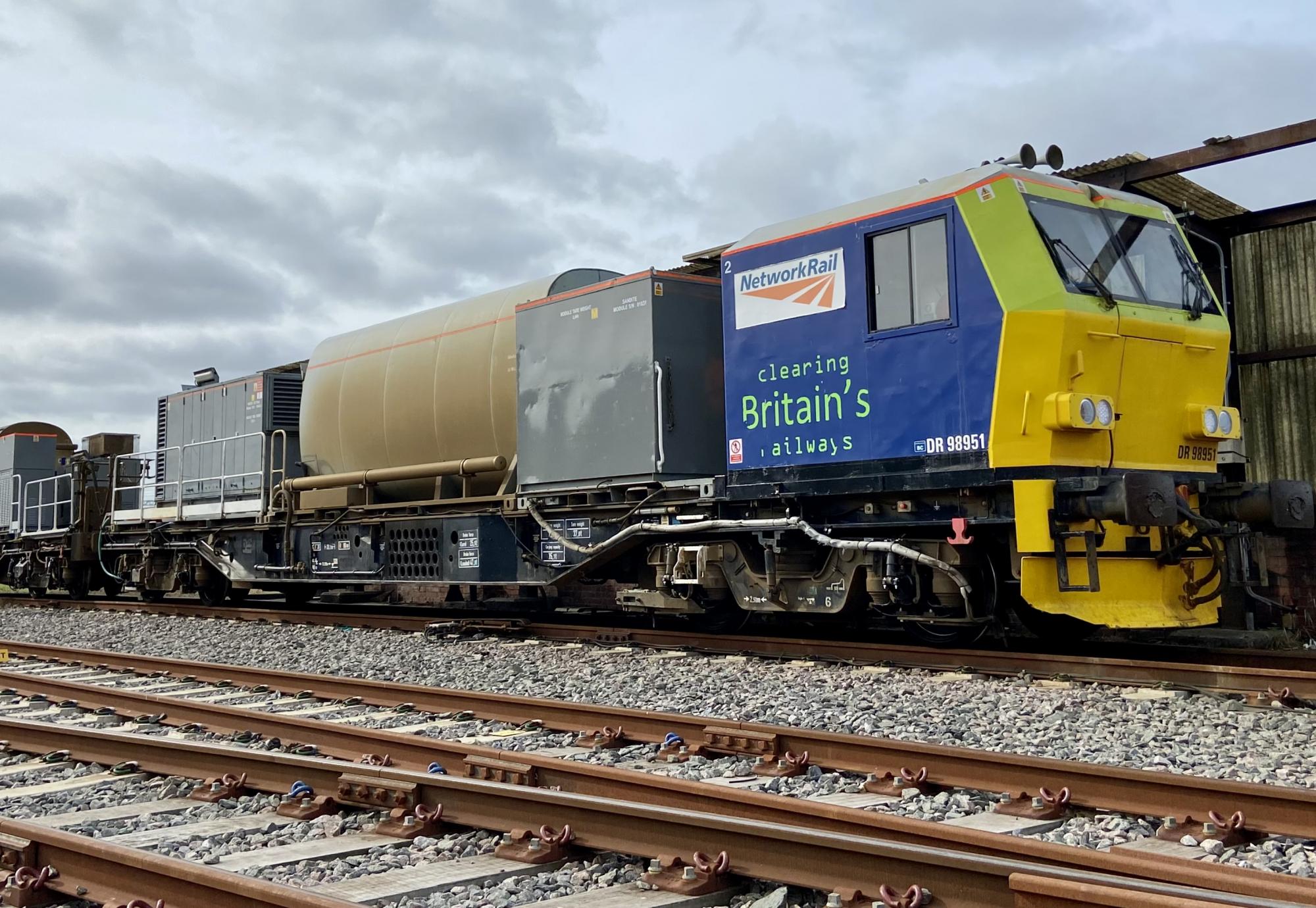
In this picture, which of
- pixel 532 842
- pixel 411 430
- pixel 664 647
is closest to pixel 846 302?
pixel 664 647

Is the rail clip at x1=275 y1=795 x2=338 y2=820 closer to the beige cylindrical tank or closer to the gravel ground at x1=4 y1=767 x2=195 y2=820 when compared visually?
the gravel ground at x1=4 y1=767 x2=195 y2=820

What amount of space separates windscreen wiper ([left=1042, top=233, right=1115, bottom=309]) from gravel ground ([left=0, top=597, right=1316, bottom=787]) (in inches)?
100

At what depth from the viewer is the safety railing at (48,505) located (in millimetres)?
20047

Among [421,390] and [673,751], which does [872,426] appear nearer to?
[673,751]

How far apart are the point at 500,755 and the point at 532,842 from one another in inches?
42.1

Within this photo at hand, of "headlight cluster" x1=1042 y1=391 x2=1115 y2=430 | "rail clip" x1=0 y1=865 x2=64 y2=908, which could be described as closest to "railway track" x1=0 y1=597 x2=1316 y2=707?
"headlight cluster" x1=1042 y1=391 x2=1115 y2=430

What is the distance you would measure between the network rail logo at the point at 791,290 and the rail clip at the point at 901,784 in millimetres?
4353

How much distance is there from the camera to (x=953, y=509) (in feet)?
25.8

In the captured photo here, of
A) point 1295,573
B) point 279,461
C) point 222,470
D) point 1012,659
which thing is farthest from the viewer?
point 222,470

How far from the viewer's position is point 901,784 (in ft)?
15.3

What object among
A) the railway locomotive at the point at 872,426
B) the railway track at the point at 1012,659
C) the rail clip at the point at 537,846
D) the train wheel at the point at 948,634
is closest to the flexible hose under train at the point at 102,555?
the railway locomotive at the point at 872,426

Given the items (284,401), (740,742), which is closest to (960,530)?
(740,742)

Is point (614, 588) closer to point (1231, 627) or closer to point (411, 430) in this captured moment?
point (411, 430)

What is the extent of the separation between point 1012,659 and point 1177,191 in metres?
6.22
